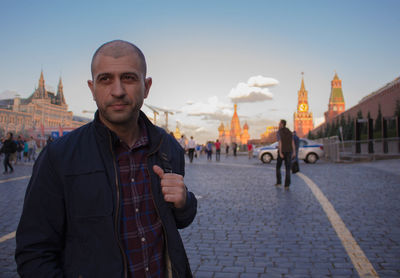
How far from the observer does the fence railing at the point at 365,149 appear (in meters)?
22.6

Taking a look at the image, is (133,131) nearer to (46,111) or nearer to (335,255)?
(335,255)

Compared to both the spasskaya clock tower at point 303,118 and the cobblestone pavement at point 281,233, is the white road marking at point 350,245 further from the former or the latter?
A: the spasskaya clock tower at point 303,118

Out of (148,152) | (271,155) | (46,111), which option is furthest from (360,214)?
(46,111)

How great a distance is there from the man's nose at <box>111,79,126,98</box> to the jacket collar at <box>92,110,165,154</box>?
0.15 metres

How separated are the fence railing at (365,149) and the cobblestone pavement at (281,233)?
44.1 feet

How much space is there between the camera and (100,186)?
158cm

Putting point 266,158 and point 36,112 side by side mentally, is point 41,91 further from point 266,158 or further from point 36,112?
point 266,158

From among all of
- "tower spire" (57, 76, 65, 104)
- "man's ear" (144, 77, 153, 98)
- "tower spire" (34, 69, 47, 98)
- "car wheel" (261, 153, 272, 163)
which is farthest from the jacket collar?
"tower spire" (57, 76, 65, 104)

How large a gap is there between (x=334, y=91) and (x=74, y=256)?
178 metres

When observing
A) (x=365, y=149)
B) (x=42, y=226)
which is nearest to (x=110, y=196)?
(x=42, y=226)

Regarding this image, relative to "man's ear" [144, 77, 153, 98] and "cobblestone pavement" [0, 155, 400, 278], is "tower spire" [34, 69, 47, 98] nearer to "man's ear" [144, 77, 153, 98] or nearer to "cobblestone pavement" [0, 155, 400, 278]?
"cobblestone pavement" [0, 155, 400, 278]

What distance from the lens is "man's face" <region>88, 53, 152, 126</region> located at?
5.69 ft

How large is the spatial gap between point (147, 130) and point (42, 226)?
66 cm

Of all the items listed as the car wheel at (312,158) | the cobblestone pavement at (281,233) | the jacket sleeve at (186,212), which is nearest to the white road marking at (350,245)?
the cobblestone pavement at (281,233)
